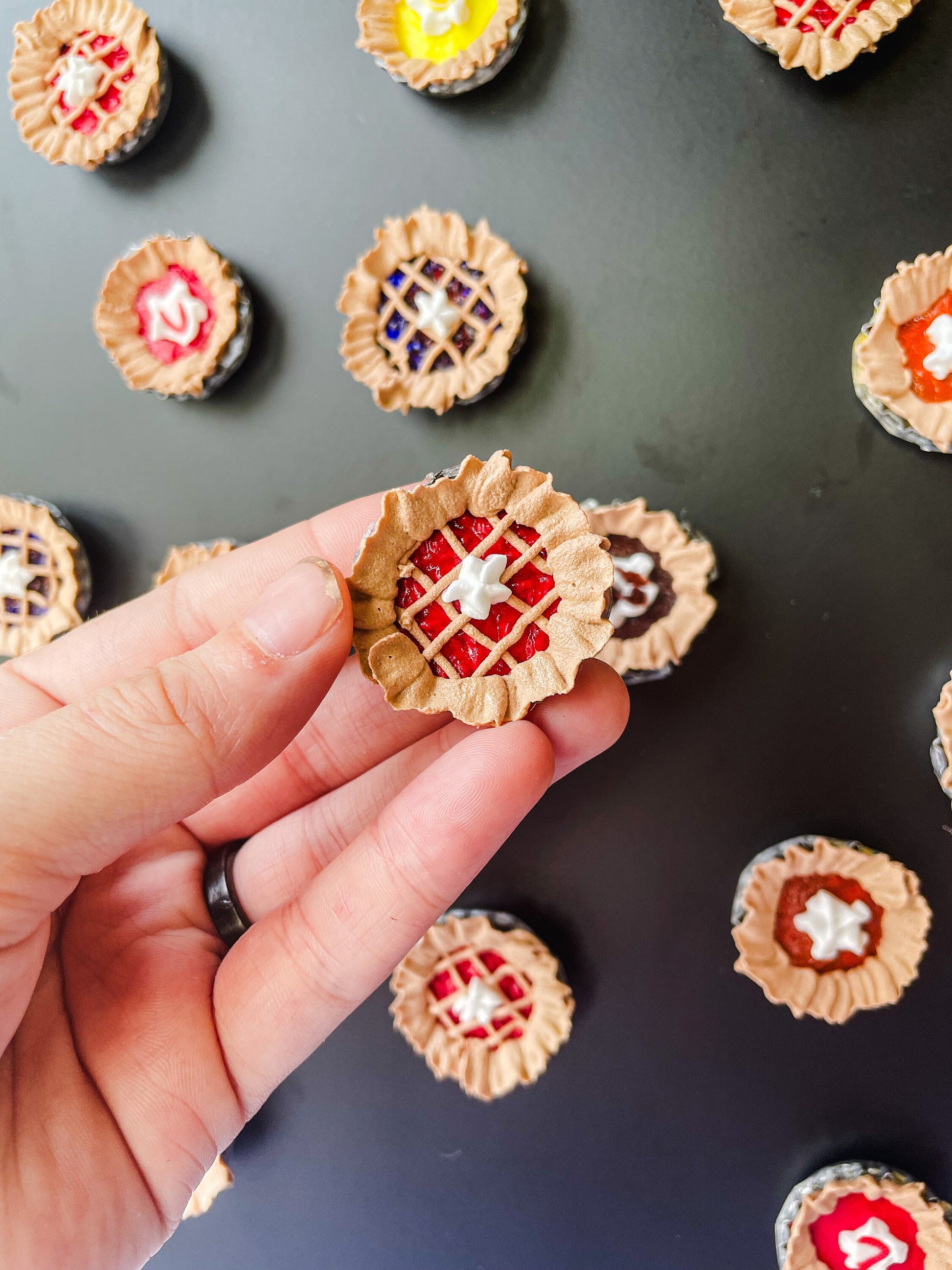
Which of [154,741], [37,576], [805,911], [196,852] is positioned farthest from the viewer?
[37,576]

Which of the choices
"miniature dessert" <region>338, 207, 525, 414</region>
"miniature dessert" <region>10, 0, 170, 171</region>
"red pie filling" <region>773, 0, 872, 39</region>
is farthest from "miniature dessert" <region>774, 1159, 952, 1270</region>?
"miniature dessert" <region>10, 0, 170, 171</region>

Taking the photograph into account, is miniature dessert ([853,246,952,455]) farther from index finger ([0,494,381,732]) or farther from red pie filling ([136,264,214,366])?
red pie filling ([136,264,214,366])

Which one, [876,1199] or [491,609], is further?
[876,1199]

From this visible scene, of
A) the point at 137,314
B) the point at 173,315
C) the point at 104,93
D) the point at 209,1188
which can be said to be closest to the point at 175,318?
the point at 173,315

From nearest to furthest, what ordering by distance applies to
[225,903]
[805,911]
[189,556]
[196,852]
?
[225,903] → [196,852] → [805,911] → [189,556]

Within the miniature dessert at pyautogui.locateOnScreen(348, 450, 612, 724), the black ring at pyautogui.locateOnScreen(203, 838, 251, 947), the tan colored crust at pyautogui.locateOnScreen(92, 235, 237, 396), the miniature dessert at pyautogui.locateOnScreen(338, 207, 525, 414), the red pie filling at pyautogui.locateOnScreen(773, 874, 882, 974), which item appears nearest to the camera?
the miniature dessert at pyautogui.locateOnScreen(348, 450, 612, 724)

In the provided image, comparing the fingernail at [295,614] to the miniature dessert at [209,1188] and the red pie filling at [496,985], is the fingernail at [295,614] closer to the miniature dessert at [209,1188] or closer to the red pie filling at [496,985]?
the red pie filling at [496,985]

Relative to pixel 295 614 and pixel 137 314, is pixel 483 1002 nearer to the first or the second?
pixel 295 614
